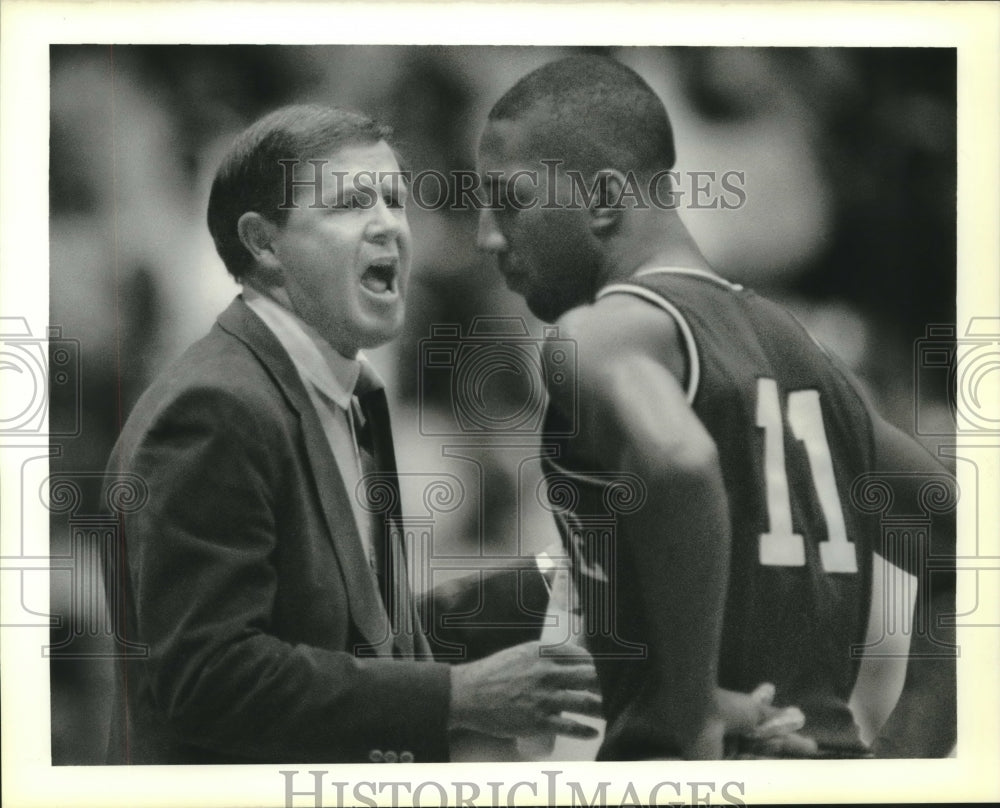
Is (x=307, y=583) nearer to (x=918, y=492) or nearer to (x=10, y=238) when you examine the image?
(x=10, y=238)

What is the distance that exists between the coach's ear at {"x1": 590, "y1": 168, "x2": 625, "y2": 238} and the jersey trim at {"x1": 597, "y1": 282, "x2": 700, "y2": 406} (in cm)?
15

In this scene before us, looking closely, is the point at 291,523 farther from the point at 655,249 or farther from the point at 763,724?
the point at 763,724

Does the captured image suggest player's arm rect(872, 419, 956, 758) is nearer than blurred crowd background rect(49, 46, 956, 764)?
No

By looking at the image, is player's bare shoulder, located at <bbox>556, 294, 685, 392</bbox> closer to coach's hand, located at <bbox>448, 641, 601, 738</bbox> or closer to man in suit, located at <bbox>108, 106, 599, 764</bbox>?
man in suit, located at <bbox>108, 106, 599, 764</bbox>

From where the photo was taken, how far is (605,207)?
10.2 ft

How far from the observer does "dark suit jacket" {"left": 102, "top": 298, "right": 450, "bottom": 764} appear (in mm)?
2996

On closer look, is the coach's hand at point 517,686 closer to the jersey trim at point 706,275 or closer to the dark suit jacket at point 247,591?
the dark suit jacket at point 247,591

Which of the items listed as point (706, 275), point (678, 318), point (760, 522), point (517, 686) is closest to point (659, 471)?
point (760, 522)

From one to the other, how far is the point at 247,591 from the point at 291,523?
201 mm

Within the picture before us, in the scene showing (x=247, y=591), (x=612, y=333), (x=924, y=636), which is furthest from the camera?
(x=924, y=636)

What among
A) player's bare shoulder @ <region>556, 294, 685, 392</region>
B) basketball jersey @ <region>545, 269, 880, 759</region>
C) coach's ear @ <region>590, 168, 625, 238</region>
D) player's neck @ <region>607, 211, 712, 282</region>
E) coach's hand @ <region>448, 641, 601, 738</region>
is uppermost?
coach's ear @ <region>590, 168, 625, 238</region>

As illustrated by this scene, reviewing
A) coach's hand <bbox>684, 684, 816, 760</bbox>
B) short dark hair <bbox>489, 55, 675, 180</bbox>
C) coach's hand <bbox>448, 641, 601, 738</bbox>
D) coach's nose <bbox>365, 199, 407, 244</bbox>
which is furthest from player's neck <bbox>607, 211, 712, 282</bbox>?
coach's hand <bbox>684, 684, 816, 760</bbox>

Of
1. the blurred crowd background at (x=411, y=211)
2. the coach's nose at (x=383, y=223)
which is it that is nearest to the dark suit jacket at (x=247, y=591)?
the blurred crowd background at (x=411, y=211)

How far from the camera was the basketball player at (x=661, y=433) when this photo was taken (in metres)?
3.08
